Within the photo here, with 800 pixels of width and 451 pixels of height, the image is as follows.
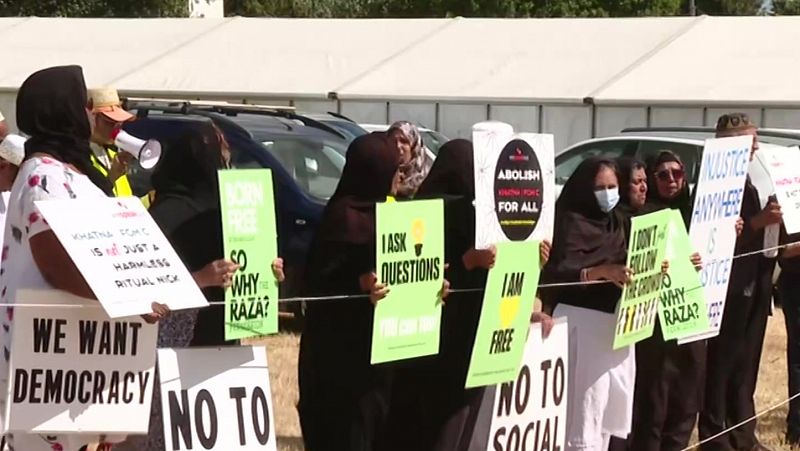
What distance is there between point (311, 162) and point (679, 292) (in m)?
6.25

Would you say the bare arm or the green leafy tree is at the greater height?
the bare arm

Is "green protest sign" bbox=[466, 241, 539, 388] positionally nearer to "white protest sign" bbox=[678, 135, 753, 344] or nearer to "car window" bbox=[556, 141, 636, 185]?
"white protest sign" bbox=[678, 135, 753, 344]

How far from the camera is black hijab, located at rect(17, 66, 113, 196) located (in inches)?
190

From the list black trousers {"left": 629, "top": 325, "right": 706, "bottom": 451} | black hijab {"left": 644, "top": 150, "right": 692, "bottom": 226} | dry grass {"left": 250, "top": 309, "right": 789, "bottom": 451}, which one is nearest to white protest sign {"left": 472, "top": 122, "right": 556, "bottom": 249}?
black hijab {"left": 644, "top": 150, "right": 692, "bottom": 226}

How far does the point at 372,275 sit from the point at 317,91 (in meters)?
18.6

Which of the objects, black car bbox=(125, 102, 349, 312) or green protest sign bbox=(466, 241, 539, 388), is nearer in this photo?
green protest sign bbox=(466, 241, 539, 388)

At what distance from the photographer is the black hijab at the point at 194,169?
5875 millimetres

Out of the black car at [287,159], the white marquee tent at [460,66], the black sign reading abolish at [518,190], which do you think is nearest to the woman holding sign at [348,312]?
the black sign reading abolish at [518,190]

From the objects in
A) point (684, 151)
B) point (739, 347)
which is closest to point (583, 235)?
point (739, 347)

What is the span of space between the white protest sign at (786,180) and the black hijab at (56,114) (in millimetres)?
4531

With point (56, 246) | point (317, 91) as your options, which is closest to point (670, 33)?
point (317, 91)

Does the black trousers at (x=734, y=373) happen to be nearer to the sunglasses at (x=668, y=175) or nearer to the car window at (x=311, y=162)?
the sunglasses at (x=668, y=175)

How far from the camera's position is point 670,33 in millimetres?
24719

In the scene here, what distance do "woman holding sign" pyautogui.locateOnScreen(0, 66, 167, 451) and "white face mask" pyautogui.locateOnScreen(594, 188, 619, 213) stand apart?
2.75 m
